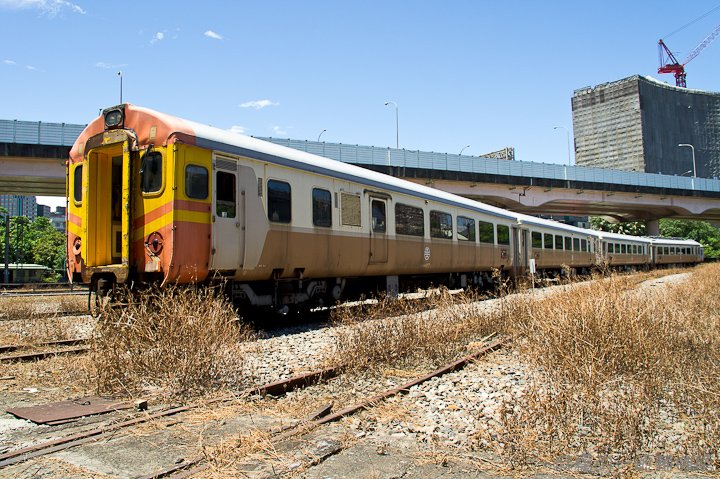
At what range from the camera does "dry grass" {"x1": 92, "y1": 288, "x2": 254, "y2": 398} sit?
5.50m

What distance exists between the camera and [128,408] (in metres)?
4.90

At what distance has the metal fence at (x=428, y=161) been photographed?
84.7 feet

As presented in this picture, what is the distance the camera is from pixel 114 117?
29.9 feet

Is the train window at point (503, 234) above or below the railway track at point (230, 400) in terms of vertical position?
above

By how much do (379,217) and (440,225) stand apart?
3.28 m

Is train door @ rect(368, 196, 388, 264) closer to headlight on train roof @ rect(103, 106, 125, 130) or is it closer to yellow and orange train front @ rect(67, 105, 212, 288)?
yellow and orange train front @ rect(67, 105, 212, 288)

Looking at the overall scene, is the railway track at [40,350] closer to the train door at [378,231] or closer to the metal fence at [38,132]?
the train door at [378,231]

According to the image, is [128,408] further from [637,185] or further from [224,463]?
[637,185]

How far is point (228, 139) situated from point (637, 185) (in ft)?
160

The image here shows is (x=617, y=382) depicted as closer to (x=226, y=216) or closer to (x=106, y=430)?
(x=106, y=430)

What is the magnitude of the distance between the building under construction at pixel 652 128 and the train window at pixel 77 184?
165034 mm

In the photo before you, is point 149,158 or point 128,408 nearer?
point 128,408

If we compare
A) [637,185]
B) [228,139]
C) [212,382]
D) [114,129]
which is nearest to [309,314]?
[228,139]

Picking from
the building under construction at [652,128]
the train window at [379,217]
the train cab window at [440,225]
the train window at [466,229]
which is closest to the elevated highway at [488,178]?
the train window at [466,229]
